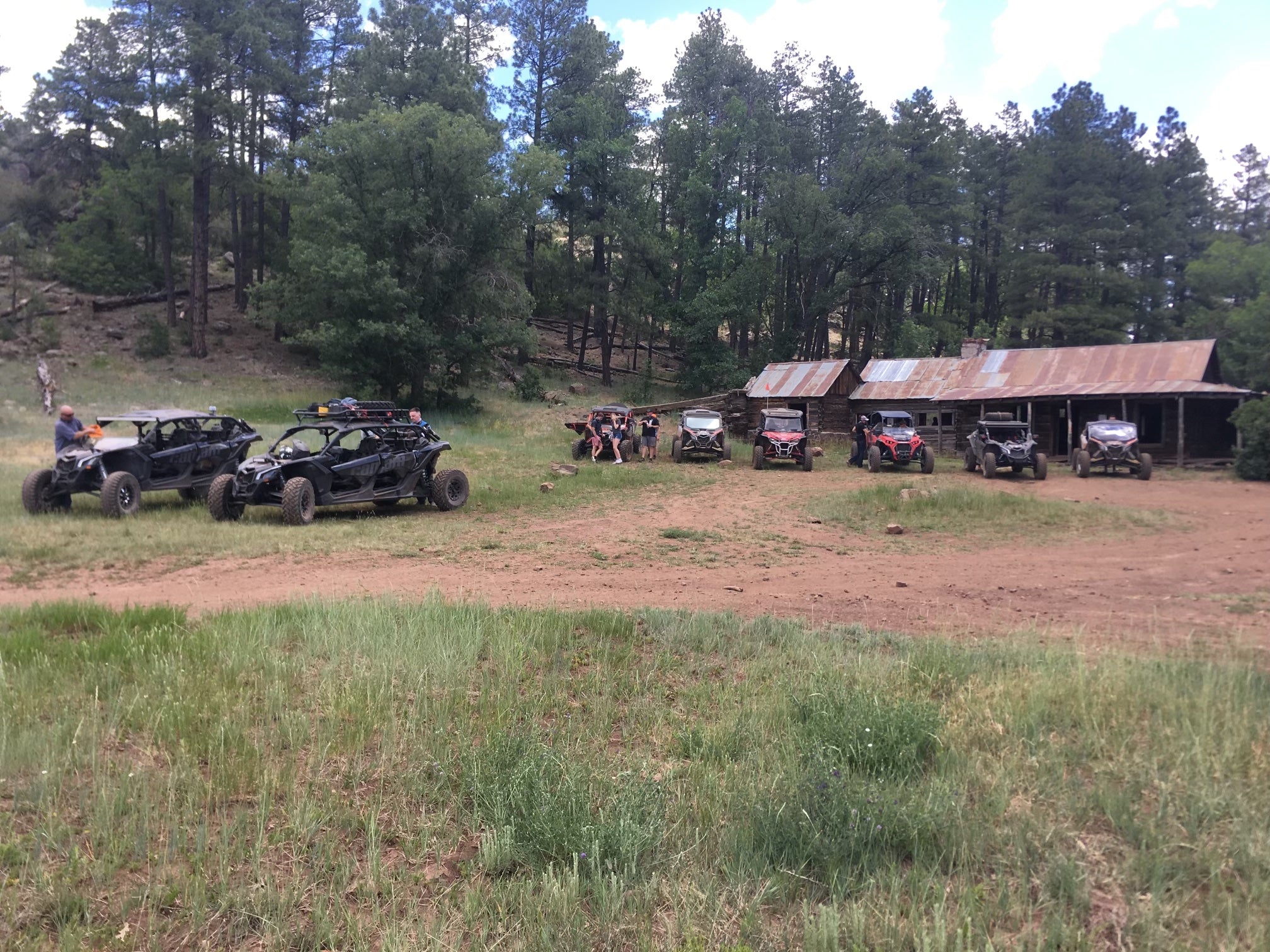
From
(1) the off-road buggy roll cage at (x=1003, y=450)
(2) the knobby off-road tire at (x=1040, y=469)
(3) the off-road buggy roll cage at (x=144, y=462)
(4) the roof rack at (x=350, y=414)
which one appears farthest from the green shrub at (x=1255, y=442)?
(3) the off-road buggy roll cage at (x=144, y=462)

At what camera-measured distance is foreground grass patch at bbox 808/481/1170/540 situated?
1497cm

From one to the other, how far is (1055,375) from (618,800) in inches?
1280

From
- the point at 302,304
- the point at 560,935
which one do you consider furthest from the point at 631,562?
the point at 302,304

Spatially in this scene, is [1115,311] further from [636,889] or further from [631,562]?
[636,889]

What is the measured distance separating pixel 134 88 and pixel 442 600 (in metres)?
38.7

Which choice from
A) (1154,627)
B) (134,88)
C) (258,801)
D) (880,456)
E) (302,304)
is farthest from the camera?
(134,88)

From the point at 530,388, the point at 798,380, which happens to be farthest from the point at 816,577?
the point at 530,388

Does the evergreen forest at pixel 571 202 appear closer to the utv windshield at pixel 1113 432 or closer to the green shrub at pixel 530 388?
the green shrub at pixel 530 388

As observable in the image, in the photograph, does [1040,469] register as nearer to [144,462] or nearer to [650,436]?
[650,436]

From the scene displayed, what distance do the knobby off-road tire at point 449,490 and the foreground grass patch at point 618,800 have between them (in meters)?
9.37

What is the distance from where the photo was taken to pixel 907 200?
47.0 m

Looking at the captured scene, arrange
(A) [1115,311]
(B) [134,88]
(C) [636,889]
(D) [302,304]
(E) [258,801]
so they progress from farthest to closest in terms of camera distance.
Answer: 1. (A) [1115,311]
2. (B) [134,88]
3. (D) [302,304]
4. (E) [258,801]
5. (C) [636,889]

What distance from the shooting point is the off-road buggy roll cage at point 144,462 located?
12.7 metres

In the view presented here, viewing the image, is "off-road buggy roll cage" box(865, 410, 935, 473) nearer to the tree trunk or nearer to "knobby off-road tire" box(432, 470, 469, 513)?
"knobby off-road tire" box(432, 470, 469, 513)
